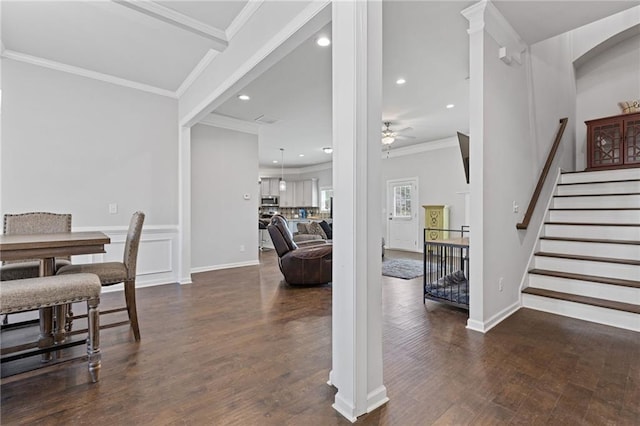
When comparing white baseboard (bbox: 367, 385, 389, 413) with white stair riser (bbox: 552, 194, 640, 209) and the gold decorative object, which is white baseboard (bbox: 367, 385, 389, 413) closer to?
white stair riser (bbox: 552, 194, 640, 209)

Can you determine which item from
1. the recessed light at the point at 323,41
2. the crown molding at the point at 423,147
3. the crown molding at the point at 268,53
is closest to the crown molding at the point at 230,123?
the crown molding at the point at 268,53

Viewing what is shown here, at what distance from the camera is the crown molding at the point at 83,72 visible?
3.43 metres

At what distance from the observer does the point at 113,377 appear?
1984 mm

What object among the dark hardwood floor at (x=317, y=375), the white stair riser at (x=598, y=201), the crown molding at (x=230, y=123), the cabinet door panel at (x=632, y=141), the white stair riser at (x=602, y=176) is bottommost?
the dark hardwood floor at (x=317, y=375)

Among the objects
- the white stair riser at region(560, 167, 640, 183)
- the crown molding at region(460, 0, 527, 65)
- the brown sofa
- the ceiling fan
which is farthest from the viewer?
the ceiling fan

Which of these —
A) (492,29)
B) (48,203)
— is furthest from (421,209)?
(48,203)

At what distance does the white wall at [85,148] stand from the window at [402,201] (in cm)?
587

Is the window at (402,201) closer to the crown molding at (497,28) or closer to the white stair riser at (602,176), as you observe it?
the white stair riser at (602,176)

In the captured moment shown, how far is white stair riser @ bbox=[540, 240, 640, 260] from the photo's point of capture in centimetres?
314

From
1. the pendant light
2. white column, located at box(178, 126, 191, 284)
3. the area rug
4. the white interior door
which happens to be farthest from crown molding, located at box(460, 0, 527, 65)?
the pendant light

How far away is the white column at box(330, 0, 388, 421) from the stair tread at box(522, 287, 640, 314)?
251 cm

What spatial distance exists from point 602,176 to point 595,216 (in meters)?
0.83

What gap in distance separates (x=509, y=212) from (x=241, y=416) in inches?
118

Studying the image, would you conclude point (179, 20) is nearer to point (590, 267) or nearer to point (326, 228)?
point (326, 228)
